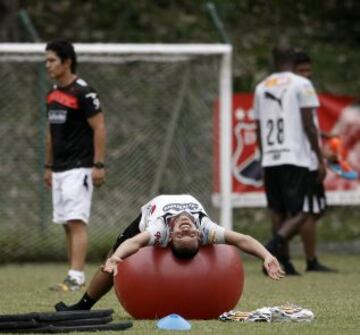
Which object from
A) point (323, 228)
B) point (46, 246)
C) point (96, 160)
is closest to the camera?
point (96, 160)

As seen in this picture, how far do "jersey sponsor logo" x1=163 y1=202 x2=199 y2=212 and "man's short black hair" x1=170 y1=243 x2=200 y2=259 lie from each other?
28 centimetres

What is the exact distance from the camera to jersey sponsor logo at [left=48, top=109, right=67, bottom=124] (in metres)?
12.0

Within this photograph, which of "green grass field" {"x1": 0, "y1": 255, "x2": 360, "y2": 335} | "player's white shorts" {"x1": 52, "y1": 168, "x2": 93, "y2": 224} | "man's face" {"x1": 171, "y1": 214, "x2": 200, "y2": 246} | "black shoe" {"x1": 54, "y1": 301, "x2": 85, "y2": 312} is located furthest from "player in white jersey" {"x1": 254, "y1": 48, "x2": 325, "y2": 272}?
"man's face" {"x1": 171, "y1": 214, "x2": 200, "y2": 246}

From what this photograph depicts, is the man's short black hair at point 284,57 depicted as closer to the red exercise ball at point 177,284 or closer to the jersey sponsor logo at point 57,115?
the jersey sponsor logo at point 57,115

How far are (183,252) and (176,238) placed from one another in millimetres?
103

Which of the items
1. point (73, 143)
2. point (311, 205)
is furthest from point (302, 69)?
point (73, 143)

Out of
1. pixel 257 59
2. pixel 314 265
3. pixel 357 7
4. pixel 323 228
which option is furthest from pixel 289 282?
pixel 357 7

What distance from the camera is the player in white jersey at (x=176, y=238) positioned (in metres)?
8.60

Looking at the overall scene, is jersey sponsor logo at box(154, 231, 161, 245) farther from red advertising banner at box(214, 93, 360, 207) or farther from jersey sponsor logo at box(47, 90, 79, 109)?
red advertising banner at box(214, 93, 360, 207)

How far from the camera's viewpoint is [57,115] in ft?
39.4

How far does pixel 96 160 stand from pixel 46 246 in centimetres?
409

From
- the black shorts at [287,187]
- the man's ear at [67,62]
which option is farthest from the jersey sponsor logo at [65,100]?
the black shorts at [287,187]

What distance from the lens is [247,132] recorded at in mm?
16500

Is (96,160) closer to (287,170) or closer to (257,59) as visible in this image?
(287,170)
